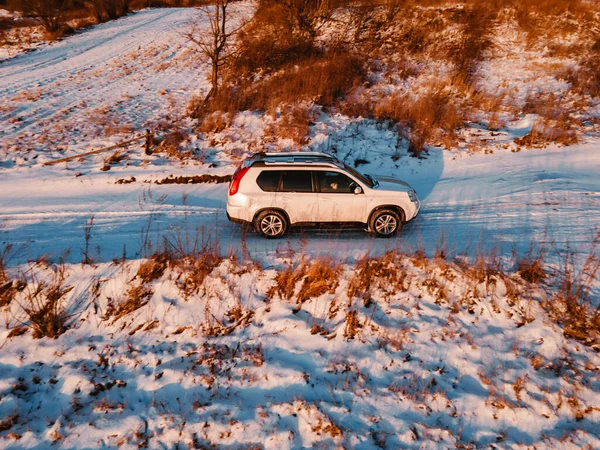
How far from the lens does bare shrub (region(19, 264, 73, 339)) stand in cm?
567

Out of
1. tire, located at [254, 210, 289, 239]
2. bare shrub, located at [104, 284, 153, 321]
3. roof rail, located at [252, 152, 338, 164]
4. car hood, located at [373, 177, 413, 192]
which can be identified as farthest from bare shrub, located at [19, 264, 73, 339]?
car hood, located at [373, 177, 413, 192]

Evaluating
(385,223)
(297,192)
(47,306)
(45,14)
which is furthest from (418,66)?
(45,14)

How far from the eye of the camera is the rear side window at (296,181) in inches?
321

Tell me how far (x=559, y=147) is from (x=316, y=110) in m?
9.29

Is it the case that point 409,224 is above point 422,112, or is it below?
below

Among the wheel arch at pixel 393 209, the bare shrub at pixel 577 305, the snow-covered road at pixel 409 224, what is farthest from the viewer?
the wheel arch at pixel 393 209

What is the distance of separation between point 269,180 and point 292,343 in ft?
12.6

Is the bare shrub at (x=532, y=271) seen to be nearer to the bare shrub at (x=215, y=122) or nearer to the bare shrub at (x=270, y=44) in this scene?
the bare shrub at (x=215, y=122)

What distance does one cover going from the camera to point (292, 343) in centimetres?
541

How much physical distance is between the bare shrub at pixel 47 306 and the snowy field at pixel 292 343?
0.06 metres

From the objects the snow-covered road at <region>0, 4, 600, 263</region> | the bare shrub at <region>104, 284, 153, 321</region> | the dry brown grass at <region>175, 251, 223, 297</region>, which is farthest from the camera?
the snow-covered road at <region>0, 4, 600, 263</region>

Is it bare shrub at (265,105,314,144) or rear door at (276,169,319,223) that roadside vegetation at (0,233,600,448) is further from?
bare shrub at (265,105,314,144)

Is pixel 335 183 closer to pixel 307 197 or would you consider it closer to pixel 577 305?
pixel 307 197

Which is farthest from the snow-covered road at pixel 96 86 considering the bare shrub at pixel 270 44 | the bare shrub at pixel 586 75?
the bare shrub at pixel 586 75
